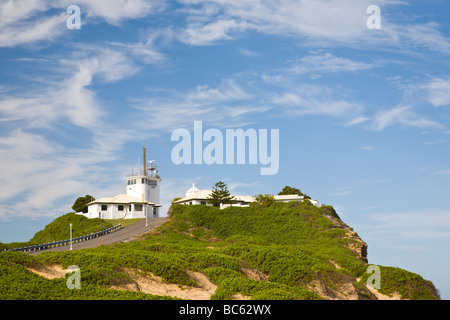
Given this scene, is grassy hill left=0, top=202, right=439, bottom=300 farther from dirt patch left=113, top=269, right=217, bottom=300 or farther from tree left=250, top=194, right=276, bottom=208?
tree left=250, top=194, right=276, bottom=208

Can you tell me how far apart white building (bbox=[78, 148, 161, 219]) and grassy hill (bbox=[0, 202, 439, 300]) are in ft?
86.5

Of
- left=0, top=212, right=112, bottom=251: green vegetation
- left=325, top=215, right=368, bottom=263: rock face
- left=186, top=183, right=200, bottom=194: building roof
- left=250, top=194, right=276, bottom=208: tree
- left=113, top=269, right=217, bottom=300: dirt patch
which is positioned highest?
left=186, top=183, right=200, bottom=194: building roof

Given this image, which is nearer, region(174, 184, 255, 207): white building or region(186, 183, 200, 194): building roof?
region(174, 184, 255, 207): white building

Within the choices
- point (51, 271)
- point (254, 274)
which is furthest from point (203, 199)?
point (51, 271)

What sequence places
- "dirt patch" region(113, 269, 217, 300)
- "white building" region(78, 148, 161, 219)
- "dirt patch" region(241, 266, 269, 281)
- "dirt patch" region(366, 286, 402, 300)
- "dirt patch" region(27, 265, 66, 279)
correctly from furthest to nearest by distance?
"white building" region(78, 148, 161, 219)
"dirt patch" region(366, 286, 402, 300)
"dirt patch" region(241, 266, 269, 281)
"dirt patch" region(27, 265, 66, 279)
"dirt patch" region(113, 269, 217, 300)

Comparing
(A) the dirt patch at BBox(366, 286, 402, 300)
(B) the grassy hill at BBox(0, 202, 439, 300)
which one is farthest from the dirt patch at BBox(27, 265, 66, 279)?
(A) the dirt patch at BBox(366, 286, 402, 300)

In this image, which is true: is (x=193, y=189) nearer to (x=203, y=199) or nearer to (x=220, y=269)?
(x=203, y=199)

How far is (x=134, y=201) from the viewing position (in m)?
92.5

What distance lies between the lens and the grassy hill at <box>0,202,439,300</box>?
87.7ft

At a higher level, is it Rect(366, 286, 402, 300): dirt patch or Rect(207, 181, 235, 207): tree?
Rect(207, 181, 235, 207): tree

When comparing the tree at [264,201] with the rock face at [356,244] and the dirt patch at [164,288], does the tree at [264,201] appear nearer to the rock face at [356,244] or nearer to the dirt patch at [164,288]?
the rock face at [356,244]

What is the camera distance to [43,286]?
2536 centimetres
